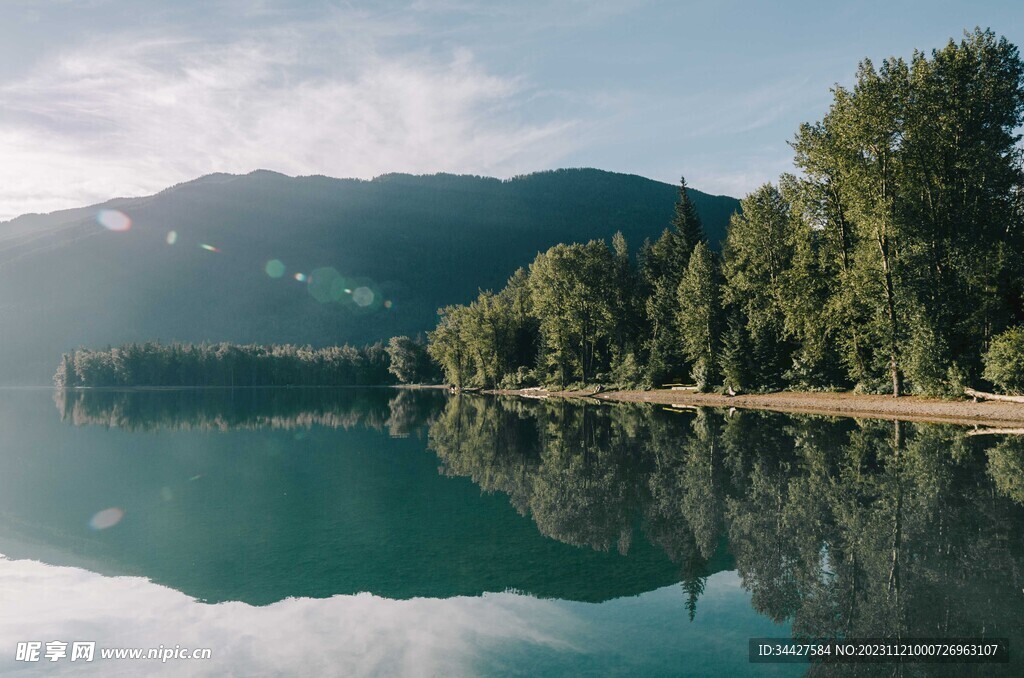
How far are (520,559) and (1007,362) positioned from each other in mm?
32332

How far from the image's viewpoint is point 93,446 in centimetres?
2975

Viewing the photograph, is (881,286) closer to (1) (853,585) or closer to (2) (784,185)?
(2) (784,185)

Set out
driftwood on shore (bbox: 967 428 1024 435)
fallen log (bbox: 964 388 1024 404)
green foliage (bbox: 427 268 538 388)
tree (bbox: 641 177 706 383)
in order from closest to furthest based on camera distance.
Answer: driftwood on shore (bbox: 967 428 1024 435) < fallen log (bbox: 964 388 1024 404) < tree (bbox: 641 177 706 383) < green foliage (bbox: 427 268 538 388)

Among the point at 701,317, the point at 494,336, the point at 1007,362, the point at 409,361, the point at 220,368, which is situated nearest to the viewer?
the point at 1007,362

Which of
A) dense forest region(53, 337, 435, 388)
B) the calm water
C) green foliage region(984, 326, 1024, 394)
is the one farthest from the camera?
dense forest region(53, 337, 435, 388)

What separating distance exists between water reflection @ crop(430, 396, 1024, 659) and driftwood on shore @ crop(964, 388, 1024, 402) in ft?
20.4

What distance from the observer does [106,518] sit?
1512 centimetres

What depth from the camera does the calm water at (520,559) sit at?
25.8 ft

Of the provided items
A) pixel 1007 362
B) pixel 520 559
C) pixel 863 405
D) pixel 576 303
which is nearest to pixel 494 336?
pixel 576 303

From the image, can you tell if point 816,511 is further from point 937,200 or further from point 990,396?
point 937,200

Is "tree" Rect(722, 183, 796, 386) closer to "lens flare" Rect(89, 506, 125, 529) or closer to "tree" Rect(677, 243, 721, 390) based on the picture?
"tree" Rect(677, 243, 721, 390)

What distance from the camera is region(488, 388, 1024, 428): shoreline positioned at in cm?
3111

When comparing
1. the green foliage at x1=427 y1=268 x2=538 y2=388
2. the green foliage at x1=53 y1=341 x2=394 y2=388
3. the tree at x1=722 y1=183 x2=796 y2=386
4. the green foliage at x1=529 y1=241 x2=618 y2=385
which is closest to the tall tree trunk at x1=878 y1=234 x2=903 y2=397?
the tree at x1=722 y1=183 x2=796 y2=386

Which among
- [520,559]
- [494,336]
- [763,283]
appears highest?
[763,283]
